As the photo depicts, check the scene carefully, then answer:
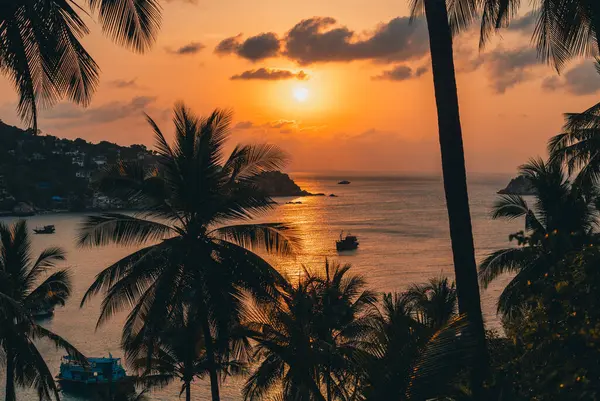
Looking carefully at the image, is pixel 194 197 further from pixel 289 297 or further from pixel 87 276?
pixel 87 276

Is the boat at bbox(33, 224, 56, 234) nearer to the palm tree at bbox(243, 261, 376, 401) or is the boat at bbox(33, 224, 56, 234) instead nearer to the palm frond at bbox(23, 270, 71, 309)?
the palm frond at bbox(23, 270, 71, 309)

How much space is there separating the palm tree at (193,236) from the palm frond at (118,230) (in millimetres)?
25

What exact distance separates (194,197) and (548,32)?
9019 millimetres

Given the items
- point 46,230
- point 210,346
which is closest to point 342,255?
point 46,230

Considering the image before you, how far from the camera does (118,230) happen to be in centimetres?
1617

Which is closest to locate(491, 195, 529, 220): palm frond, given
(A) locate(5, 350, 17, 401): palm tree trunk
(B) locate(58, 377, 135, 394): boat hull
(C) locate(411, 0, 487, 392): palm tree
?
(C) locate(411, 0, 487, 392): palm tree

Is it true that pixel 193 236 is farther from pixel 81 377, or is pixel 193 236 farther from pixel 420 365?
pixel 81 377

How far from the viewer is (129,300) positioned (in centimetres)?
1576

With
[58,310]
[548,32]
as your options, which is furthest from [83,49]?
[58,310]

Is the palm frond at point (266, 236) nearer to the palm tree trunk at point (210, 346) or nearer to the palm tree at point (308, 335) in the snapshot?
the palm tree at point (308, 335)

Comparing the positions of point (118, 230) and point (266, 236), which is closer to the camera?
point (118, 230)

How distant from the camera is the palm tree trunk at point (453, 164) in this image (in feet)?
31.9

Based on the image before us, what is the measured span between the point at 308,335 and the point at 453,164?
21.2 feet

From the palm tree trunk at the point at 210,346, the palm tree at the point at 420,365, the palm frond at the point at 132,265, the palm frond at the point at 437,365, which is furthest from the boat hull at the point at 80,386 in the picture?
the palm frond at the point at 437,365
